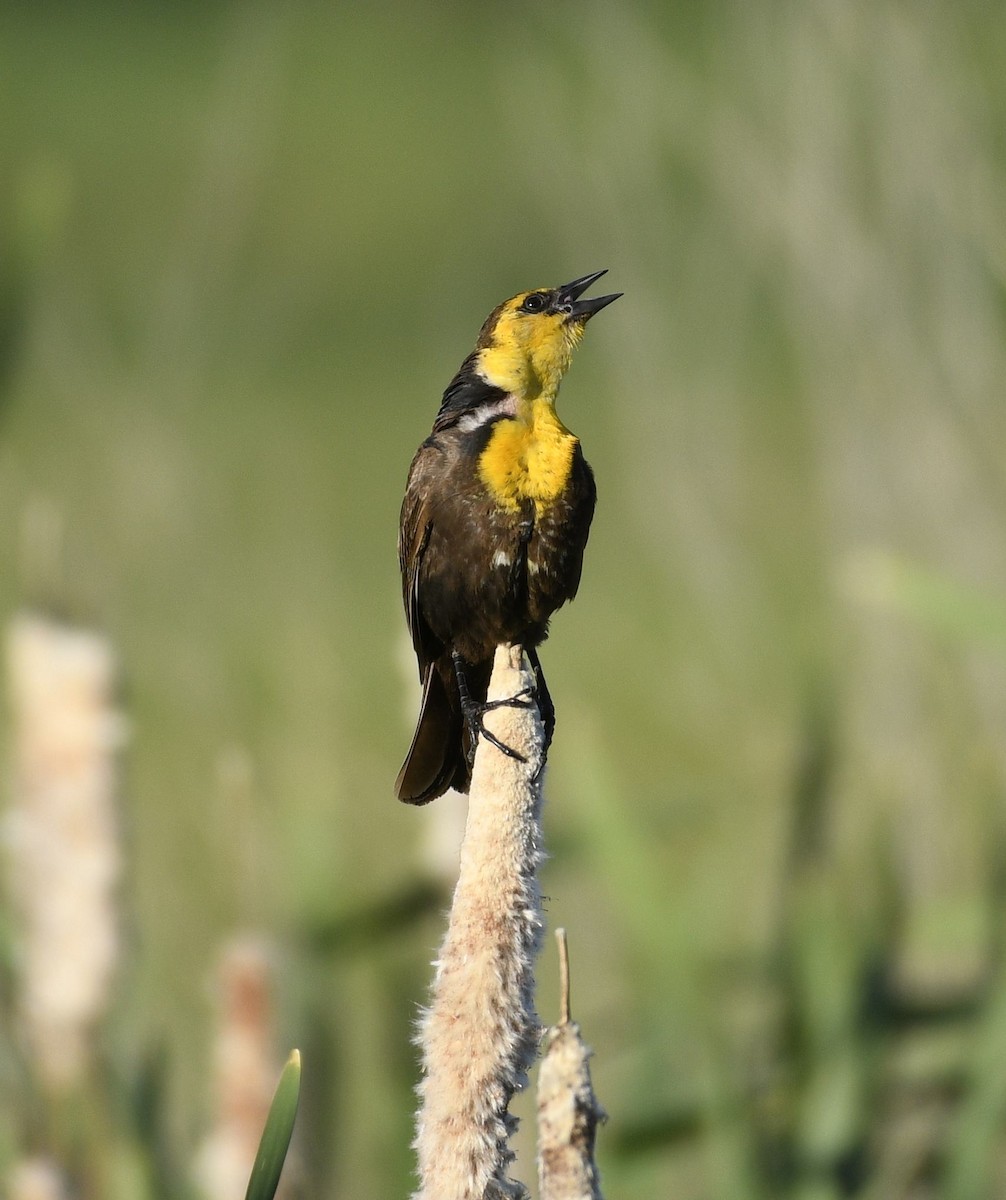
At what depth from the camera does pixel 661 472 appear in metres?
3.10

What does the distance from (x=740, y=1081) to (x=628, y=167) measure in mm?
1581

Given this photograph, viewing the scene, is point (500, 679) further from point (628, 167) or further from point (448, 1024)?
point (628, 167)

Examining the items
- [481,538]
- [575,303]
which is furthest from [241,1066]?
[575,303]

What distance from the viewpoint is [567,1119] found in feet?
2.98

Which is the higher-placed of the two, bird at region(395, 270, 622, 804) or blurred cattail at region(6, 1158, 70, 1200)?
bird at region(395, 270, 622, 804)

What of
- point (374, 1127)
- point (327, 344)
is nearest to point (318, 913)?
point (374, 1127)

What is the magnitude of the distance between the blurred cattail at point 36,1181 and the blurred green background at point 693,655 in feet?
0.16

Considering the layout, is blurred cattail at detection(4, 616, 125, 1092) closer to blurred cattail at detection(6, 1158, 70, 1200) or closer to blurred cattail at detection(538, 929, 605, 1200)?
blurred cattail at detection(6, 1158, 70, 1200)

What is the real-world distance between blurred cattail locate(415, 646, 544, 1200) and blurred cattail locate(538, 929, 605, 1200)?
0.08m

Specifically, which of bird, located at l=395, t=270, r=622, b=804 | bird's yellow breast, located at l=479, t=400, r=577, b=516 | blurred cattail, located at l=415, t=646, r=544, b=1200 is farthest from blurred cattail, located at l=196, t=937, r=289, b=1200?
blurred cattail, located at l=415, t=646, r=544, b=1200

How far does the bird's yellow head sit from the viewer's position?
1691 mm

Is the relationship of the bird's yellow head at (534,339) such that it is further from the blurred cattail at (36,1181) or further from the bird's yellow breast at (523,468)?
the blurred cattail at (36,1181)

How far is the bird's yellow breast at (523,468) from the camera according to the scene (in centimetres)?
158

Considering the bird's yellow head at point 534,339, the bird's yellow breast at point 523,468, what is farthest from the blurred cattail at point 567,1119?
the bird's yellow head at point 534,339
